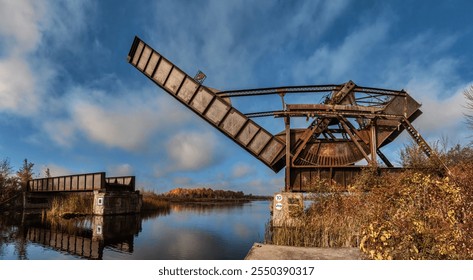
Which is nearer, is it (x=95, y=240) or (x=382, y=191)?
(x=382, y=191)

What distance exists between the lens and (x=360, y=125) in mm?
16125

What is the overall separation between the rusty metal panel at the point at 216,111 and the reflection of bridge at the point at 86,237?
23.2ft

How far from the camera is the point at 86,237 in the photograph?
15.0 meters

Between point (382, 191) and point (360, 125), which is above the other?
point (360, 125)

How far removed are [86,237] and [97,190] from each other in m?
9.55

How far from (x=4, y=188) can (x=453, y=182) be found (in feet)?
118

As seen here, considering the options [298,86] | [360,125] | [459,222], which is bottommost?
[459,222]

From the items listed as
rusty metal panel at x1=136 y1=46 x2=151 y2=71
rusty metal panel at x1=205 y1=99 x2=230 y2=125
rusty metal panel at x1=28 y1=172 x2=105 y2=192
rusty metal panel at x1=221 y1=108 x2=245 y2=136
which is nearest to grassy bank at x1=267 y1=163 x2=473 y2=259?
rusty metal panel at x1=221 y1=108 x2=245 y2=136

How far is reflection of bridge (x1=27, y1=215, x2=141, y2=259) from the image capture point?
40.8ft

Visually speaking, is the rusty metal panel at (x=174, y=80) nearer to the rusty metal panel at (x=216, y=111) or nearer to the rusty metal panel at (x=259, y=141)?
the rusty metal panel at (x=216, y=111)

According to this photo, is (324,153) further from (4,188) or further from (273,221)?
(4,188)

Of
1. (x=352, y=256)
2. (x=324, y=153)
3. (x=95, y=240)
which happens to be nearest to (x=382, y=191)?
(x=352, y=256)

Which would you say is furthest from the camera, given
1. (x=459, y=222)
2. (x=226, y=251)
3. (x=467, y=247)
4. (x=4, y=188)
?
(x=4, y=188)

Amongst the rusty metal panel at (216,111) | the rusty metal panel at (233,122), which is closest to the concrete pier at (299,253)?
the rusty metal panel at (216,111)
